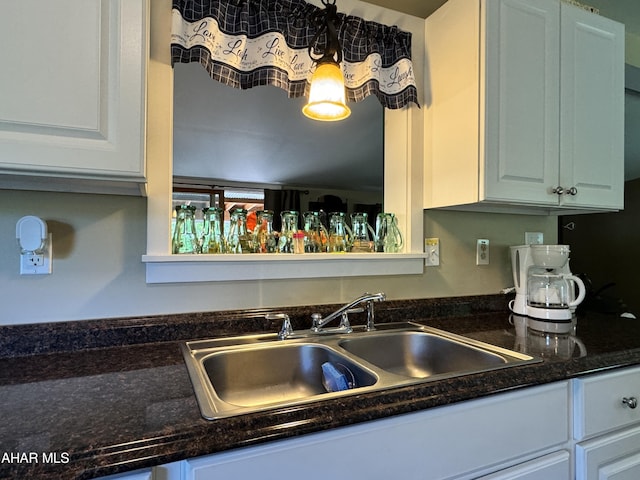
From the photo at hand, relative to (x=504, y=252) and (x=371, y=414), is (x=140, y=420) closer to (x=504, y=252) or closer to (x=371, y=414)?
(x=371, y=414)

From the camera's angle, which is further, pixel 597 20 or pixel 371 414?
pixel 597 20

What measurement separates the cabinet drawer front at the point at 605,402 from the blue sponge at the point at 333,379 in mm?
643

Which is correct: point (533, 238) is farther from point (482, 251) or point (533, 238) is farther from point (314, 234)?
point (314, 234)

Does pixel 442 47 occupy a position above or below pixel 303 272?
above

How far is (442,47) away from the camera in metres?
1.47

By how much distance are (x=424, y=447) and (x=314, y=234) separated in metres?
0.88

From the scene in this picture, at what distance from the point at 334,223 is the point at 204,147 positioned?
1.36 metres

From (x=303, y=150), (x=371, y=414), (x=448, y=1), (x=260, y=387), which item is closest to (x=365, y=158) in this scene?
(x=303, y=150)

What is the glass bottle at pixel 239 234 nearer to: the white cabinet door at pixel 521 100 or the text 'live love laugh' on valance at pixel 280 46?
the text 'live love laugh' on valance at pixel 280 46

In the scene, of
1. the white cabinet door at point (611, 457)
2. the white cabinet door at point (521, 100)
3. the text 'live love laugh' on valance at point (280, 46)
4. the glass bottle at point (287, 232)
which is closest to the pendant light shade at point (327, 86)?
the text 'live love laugh' on valance at point (280, 46)

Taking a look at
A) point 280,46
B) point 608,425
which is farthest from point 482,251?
point 280,46

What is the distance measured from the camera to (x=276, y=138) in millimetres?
2516

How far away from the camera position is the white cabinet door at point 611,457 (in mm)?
968

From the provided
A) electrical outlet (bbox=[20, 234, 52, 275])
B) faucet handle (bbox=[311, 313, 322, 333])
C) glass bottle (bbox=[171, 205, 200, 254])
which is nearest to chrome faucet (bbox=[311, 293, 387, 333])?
faucet handle (bbox=[311, 313, 322, 333])
